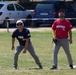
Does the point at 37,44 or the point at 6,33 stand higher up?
the point at 37,44

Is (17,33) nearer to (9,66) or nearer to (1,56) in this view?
(9,66)

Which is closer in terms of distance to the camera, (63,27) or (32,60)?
(63,27)

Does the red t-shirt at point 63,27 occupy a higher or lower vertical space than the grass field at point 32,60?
higher

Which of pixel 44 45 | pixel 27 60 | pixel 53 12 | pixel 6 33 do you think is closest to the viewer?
pixel 27 60

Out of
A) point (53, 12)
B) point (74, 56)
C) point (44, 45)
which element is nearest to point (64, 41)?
point (74, 56)

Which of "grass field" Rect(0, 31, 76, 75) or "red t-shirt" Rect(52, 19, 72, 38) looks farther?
"red t-shirt" Rect(52, 19, 72, 38)

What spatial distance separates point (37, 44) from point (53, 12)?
31.9 ft

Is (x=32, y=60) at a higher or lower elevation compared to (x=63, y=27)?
lower

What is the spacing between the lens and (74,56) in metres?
16.6

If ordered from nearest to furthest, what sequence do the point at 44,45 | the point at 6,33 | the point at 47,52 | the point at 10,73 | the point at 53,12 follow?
the point at 10,73, the point at 47,52, the point at 44,45, the point at 6,33, the point at 53,12

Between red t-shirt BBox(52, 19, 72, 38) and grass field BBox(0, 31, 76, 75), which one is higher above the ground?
red t-shirt BBox(52, 19, 72, 38)

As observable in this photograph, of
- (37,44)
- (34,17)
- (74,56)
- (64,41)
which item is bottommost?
(34,17)

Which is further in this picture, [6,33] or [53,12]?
[53,12]

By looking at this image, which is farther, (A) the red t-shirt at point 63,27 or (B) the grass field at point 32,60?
(A) the red t-shirt at point 63,27
